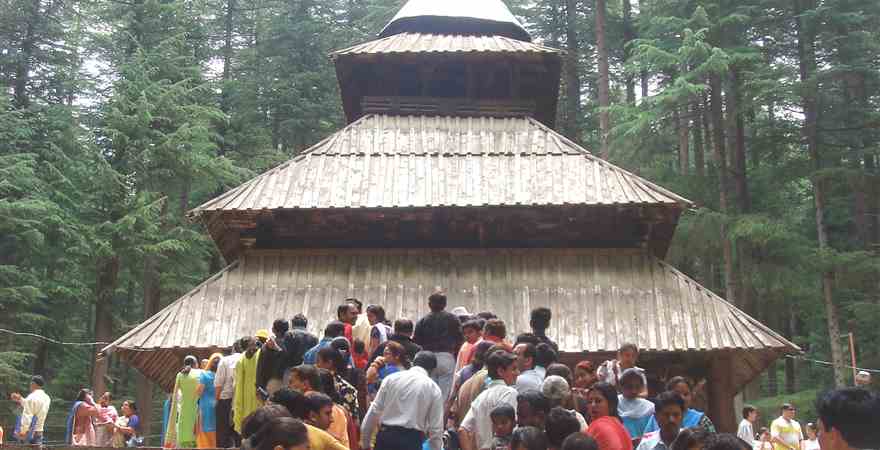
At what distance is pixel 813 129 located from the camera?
88.0 feet

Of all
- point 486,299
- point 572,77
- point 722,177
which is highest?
point 572,77

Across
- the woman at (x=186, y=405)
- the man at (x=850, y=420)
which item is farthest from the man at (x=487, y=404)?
the woman at (x=186, y=405)

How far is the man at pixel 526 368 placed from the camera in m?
7.80

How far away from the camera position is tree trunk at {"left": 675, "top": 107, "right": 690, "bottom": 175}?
93.9ft

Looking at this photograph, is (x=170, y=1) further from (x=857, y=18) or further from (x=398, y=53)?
(x=857, y=18)

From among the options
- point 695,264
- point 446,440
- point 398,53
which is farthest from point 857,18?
point 446,440

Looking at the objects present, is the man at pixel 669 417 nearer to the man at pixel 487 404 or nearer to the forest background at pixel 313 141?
the man at pixel 487 404

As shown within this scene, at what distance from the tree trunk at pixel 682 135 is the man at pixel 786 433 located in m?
13.8

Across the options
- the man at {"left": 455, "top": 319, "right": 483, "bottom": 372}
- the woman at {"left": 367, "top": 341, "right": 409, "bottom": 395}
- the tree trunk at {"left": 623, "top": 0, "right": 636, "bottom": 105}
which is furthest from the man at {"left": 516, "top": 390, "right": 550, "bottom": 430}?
the tree trunk at {"left": 623, "top": 0, "right": 636, "bottom": 105}

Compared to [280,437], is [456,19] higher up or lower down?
higher up

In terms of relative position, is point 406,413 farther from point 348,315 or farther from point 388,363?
point 348,315

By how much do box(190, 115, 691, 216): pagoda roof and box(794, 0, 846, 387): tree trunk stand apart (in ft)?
40.1

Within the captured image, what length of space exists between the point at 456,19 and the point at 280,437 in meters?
16.8

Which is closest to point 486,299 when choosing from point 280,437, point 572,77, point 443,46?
point 443,46
